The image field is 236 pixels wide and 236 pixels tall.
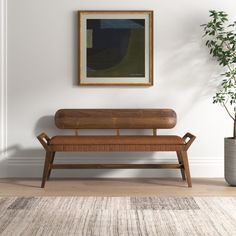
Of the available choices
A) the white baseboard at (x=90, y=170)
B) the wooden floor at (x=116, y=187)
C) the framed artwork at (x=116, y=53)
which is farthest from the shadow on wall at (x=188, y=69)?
the wooden floor at (x=116, y=187)

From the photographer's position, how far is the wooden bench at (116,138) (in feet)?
17.4

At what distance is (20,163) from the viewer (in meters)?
5.97

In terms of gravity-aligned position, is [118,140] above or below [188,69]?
below

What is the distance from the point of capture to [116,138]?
5.40 meters

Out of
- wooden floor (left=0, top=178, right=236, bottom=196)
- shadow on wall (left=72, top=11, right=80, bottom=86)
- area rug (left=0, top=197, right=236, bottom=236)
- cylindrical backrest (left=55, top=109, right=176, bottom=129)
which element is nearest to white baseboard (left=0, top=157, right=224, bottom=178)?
wooden floor (left=0, top=178, right=236, bottom=196)

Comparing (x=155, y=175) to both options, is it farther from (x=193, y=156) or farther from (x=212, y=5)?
(x=212, y=5)

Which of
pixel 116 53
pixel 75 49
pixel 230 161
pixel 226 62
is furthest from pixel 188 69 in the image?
pixel 75 49

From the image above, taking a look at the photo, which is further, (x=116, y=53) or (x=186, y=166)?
(x=116, y=53)

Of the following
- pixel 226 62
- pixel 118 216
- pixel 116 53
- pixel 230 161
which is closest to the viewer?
pixel 118 216

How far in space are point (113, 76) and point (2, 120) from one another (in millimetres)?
1425

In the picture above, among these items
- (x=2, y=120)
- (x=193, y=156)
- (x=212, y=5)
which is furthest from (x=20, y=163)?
(x=212, y=5)

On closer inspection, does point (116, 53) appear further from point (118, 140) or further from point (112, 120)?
point (118, 140)

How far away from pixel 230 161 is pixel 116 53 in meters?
1.83

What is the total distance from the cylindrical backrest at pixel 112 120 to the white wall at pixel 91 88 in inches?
7.6
